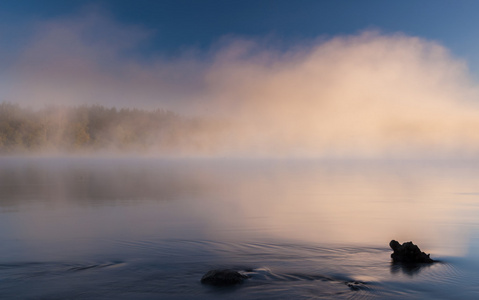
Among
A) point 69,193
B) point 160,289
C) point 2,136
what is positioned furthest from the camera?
point 2,136

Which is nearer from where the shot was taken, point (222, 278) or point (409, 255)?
point (222, 278)

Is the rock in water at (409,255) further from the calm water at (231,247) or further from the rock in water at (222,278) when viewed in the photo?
the rock in water at (222,278)

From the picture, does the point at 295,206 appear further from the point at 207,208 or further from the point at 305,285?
the point at 305,285

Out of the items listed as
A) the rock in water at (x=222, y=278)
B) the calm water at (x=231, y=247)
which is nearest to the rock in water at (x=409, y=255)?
the calm water at (x=231, y=247)

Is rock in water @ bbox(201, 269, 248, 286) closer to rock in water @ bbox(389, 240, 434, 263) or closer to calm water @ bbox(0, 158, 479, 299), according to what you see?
calm water @ bbox(0, 158, 479, 299)

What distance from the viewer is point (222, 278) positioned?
25.4ft

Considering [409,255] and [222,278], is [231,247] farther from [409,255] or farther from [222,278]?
[409,255]

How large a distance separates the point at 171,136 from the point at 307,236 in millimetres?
165441

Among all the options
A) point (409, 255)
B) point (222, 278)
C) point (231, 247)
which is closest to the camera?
point (222, 278)

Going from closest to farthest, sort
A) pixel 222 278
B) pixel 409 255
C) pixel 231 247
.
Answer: pixel 222 278, pixel 409 255, pixel 231 247

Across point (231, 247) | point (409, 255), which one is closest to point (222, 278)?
point (231, 247)

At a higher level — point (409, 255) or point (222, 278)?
point (409, 255)

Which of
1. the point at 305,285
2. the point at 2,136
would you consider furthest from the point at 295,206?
the point at 2,136

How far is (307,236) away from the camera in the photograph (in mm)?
12109
